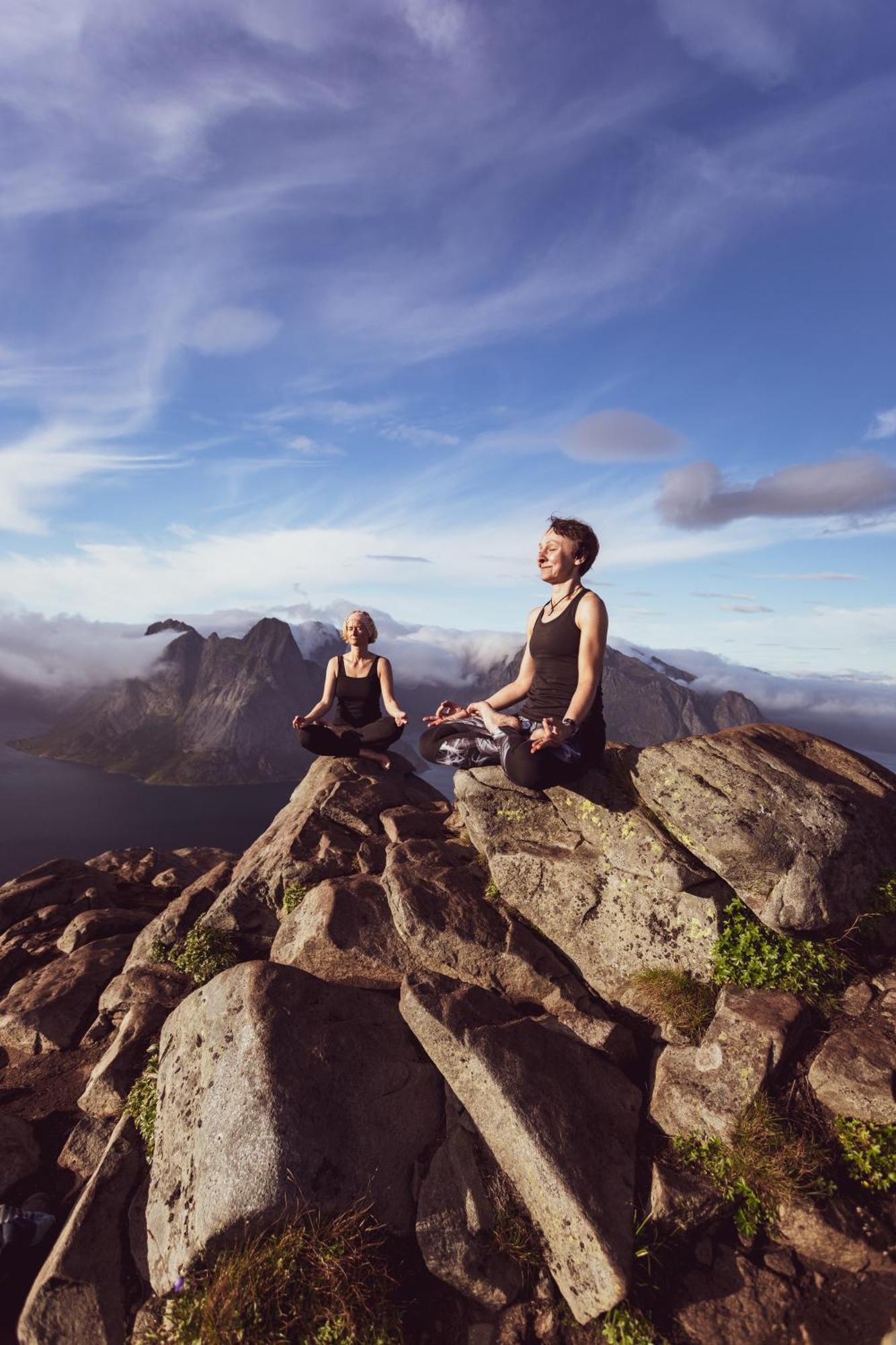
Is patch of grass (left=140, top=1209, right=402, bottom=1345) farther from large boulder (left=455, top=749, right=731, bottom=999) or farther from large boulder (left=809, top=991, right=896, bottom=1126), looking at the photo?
large boulder (left=809, top=991, right=896, bottom=1126)

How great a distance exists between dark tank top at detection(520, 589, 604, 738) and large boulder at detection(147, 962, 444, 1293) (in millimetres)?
5784

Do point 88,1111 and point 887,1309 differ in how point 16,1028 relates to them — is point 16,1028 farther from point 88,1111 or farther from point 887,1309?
point 887,1309

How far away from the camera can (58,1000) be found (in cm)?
1459

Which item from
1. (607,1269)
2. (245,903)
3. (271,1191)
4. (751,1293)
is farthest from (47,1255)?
(751,1293)

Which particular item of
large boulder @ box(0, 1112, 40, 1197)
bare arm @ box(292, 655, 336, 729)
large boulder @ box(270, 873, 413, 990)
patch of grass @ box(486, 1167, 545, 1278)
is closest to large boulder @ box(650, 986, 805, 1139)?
patch of grass @ box(486, 1167, 545, 1278)

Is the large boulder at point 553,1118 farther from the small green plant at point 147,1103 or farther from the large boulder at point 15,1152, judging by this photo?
the large boulder at point 15,1152

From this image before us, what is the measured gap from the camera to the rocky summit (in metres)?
7.55

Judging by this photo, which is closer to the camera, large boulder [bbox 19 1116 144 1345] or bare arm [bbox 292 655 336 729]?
large boulder [bbox 19 1116 144 1345]

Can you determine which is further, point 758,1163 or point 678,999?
point 678,999

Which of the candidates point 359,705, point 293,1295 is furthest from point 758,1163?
point 359,705

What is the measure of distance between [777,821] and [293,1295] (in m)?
9.05

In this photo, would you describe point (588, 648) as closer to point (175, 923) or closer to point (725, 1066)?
point (725, 1066)

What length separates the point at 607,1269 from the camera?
732cm

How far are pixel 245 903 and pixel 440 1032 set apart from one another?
6.36m
